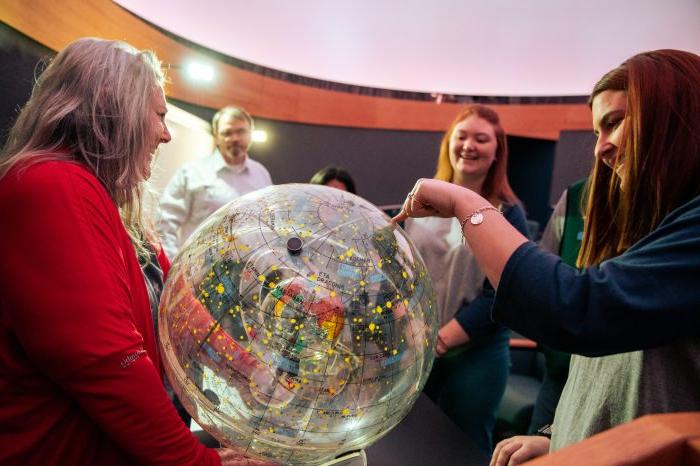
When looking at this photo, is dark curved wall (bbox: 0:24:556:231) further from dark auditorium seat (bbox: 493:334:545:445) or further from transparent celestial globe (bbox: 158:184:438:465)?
transparent celestial globe (bbox: 158:184:438:465)

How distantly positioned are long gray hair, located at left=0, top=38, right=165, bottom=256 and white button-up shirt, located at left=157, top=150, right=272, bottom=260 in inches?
60.1

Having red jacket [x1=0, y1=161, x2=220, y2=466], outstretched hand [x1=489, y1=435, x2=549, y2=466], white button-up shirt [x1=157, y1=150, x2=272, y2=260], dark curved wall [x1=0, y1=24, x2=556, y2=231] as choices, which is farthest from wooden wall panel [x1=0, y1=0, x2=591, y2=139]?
outstretched hand [x1=489, y1=435, x2=549, y2=466]

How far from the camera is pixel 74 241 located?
71 centimetres

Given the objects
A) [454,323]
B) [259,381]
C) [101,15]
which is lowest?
[454,323]

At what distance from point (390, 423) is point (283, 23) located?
15.1 feet

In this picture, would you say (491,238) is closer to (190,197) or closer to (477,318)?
(477,318)

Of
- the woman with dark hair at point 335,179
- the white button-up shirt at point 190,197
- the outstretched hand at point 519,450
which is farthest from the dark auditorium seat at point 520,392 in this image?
the white button-up shirt at point 190,197

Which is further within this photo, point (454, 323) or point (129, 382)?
point (454, 323)

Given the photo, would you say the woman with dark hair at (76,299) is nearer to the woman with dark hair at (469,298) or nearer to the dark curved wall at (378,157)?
the woman with dark hair at (469,298)

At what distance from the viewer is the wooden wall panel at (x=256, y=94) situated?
5.04 feet

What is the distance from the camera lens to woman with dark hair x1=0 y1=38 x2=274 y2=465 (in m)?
0.69

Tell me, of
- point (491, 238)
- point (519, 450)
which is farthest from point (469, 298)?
point (491, 238)

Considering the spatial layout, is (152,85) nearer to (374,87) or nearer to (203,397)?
(203,397)

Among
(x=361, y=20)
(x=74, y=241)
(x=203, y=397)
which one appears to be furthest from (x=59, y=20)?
(x=361, y=20)
